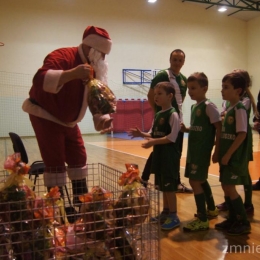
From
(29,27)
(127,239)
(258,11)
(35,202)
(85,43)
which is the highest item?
(258,11)

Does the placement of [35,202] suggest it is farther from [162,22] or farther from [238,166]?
[162,22]

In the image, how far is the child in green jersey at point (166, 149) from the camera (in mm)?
2154

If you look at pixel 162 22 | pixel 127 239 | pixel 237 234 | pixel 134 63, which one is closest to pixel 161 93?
pixel 237 234

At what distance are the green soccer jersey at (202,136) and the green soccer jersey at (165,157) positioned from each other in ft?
0.35

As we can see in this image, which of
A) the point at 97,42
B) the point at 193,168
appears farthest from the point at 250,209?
the point at 97,42

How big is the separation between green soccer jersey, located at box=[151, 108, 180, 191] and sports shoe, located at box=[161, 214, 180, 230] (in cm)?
20

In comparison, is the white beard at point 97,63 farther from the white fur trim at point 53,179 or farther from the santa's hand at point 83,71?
the white fur trim at point 53,179

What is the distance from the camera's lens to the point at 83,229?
3.47 feet

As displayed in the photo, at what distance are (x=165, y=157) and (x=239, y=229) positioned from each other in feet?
2.09

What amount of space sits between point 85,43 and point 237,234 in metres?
1.47

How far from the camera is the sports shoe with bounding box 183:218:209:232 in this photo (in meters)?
2.12

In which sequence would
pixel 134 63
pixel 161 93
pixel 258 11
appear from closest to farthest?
pixel 161 93
pixel 134 63
pixel 258 11

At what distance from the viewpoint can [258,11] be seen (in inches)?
463

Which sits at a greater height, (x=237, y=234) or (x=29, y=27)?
(x=29, y=27)
